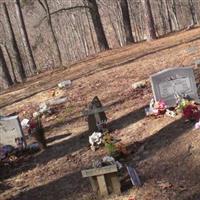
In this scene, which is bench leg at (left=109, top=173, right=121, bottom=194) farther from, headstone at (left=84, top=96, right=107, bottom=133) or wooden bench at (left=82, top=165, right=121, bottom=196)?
headstone at (left=84, top=96, right=107, bottom=133)

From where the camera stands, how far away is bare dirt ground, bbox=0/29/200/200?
6.68m

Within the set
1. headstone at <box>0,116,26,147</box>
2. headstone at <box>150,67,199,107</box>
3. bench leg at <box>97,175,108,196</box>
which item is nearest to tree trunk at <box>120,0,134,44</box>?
headstone at <box>150,67,199,107</box>

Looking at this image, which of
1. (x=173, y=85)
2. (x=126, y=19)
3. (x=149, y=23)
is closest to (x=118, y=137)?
(x=173, y=85)

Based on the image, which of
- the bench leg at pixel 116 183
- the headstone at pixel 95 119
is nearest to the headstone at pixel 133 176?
the bench leg at pixel 116 183

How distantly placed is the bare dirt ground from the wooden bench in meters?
0.17

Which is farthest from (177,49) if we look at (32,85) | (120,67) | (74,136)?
(74,136)

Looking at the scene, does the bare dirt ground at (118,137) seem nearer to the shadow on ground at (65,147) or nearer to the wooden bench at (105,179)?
the shadow on ground at (65,147)

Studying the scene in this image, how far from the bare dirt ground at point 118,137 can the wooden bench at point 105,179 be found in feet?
0.56

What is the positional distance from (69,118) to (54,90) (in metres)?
3.12

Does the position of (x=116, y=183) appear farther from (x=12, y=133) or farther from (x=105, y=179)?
(x=12, y=133)

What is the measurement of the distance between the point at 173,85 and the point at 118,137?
4.87ft

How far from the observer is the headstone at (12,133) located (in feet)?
31.7

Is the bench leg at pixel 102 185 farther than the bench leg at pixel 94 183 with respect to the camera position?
No

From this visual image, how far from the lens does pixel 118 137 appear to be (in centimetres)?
889
